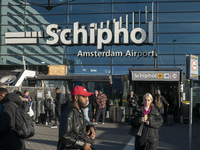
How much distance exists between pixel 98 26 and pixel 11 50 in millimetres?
7724

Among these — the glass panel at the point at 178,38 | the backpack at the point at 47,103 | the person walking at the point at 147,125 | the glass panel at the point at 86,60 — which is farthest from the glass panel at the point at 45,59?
the person walking at the point at 147,125

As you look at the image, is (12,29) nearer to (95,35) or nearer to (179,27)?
(95,35)

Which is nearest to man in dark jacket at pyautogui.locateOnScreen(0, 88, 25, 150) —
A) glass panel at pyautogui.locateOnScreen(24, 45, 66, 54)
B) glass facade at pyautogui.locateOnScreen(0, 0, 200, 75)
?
glass facade at pyautogui.locateOnScreen(0, 0, 200, 75)

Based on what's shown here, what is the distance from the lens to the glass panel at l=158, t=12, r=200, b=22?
27.8 meters

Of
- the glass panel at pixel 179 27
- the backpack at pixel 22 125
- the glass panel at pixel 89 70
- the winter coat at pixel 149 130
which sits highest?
the glass panel at pixel 179 27

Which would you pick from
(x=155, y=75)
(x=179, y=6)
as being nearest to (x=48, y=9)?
(x=179, y=6)

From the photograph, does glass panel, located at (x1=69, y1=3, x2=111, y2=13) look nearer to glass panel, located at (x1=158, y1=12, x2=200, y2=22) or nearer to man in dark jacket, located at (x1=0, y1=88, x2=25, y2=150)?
glass panel, located at (x1=158, y1=12, x2=200, y2=22)

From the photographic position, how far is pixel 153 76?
19.1 m

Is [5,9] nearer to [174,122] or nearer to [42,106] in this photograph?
[42,106]

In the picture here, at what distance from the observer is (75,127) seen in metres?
3.86

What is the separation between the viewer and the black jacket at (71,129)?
3.75m

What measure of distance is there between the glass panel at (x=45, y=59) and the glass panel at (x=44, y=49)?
361 millimetres

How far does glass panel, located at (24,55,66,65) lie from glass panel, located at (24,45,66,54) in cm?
36

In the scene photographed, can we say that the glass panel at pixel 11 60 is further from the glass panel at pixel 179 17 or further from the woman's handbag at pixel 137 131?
the woman's handbag at pixel 137 131
